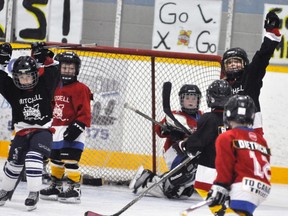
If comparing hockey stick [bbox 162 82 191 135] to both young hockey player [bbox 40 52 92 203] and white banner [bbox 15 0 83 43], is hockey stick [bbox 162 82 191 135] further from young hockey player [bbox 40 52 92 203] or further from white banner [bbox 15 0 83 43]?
white banner [bbox 15 0 83 43]

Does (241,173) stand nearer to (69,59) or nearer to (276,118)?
(69,59)

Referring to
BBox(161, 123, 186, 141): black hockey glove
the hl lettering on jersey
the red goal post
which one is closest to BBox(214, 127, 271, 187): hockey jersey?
the hl lettering on jersey

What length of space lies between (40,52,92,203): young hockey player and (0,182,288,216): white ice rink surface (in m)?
0.19

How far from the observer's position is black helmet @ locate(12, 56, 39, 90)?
18.3 ft

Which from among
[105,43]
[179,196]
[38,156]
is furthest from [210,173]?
[105,43]

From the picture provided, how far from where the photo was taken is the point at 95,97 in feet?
25.9

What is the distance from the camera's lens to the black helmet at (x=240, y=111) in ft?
14.0

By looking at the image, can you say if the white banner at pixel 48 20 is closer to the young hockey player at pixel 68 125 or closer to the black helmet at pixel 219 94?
the young hockey player at pixel 68 125

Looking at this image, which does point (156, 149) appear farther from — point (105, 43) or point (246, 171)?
point (246, 171)

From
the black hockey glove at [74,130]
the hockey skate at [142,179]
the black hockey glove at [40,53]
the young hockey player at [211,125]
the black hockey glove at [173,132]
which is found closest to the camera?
the young hockey player at [211,125]

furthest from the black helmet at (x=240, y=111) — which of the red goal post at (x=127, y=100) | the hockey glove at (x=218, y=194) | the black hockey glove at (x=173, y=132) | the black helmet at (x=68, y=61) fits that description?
the red goal post at (x=127, y=100)

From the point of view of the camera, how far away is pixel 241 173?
4.15m

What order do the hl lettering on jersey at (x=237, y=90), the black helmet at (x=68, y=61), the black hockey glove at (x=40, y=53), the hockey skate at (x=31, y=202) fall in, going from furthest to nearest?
the black helmet at (x=68, y=61)
the black hockey glove at (x=40, y=53)
the hl lettering on jersey at (x=237, y=90)
the hockey skate at (x=31, y=202)

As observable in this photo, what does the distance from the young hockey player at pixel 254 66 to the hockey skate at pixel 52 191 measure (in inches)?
56.3
